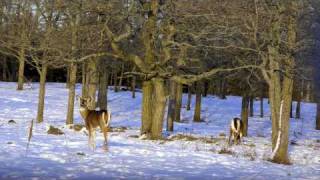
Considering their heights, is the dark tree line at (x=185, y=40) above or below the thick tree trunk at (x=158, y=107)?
above

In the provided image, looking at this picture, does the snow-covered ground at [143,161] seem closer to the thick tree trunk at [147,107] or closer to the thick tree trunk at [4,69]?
the thick tree trunk at [147,107]

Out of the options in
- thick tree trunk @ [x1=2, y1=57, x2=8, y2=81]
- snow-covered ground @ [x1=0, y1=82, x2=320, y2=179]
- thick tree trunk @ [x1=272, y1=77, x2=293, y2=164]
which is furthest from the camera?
thick tree trunk @ [x1=2, y1=57, x2=8, y2=81]

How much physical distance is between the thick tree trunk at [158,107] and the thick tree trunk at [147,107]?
0.62 meters

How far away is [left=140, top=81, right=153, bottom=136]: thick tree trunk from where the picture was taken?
24.2 m

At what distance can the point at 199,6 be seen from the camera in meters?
22.3

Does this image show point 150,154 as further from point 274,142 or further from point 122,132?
point 122,132

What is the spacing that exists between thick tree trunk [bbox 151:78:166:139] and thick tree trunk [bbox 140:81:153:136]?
0.62 m

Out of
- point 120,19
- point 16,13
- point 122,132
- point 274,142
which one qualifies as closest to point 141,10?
point 120,19

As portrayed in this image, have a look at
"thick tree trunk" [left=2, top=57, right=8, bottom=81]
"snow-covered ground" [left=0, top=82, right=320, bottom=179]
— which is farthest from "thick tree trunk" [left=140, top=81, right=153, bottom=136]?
"thick tree trunk" [left=2, top=57, right=8, bottom=81]

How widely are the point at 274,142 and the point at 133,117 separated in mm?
20816

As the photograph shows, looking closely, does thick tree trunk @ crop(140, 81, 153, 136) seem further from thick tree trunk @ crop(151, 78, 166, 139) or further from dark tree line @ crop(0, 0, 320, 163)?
thick tree trunk @ crop(151, 78, 166, 139)

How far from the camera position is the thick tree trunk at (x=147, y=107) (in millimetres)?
24156

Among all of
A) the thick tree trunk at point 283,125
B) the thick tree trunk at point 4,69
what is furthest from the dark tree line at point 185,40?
the thick tree trunk at point 4,69

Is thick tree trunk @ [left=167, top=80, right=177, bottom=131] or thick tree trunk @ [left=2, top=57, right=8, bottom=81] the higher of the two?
thick tree trunk @ [left=2, top=57, right=8, bottom=81]
